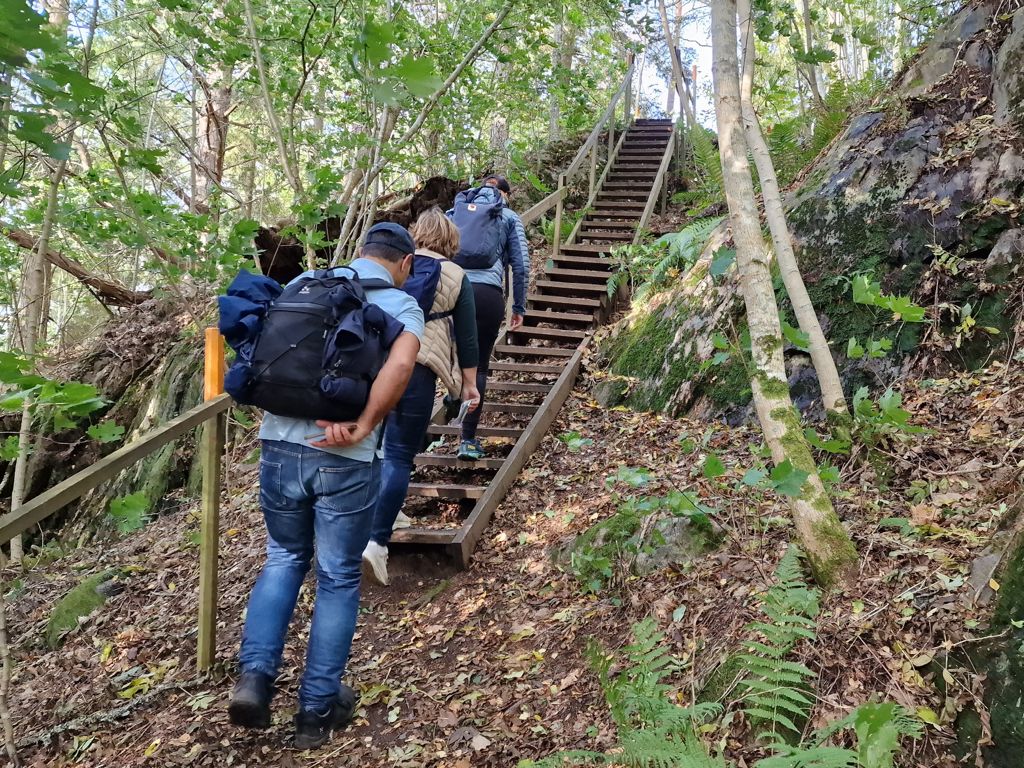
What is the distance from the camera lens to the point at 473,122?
1012 cm

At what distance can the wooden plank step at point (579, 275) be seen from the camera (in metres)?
8.50

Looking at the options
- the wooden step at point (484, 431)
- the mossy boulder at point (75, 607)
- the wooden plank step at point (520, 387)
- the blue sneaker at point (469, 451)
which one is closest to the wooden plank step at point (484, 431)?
the wooden step at point (484, 431)

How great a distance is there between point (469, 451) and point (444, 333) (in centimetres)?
144

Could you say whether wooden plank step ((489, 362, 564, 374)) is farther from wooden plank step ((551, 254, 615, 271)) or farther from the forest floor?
wooden plank step ((551, 254, 615, 271))

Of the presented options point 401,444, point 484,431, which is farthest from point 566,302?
point 401,444

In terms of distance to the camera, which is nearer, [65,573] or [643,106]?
[65,573]

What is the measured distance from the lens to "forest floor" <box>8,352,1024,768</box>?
7.38 feet

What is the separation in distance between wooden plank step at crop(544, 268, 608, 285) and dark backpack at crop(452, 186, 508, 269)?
3.48 m

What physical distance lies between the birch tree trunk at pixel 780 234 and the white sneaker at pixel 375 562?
2527 millimetres

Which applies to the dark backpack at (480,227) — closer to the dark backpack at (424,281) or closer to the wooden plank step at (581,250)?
the dark backpack at (424,281)

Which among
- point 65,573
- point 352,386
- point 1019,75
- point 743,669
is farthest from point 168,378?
point 1019,75

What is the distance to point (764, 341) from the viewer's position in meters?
2.80

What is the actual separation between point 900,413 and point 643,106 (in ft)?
64.1

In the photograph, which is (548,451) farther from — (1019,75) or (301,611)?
(1019,75)
